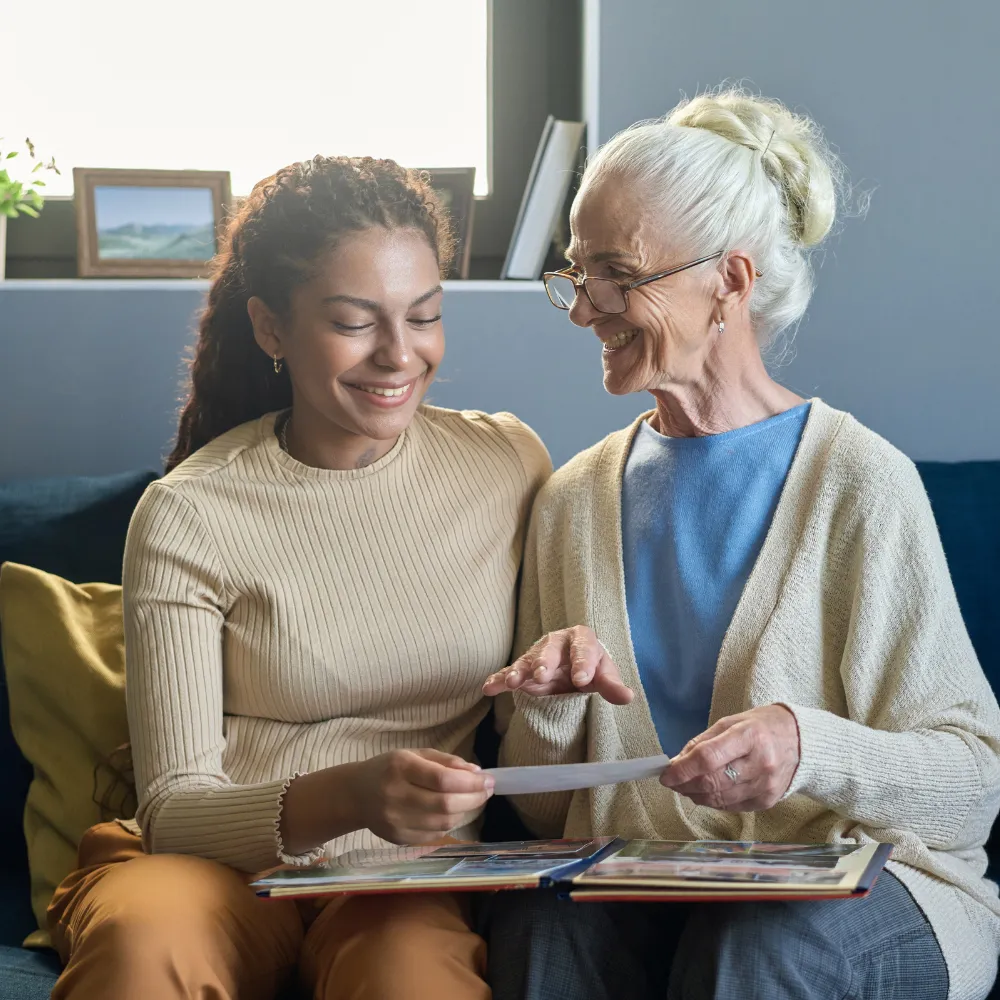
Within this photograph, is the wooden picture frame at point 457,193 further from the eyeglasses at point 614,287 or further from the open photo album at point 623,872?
the open photo album at point 623,872

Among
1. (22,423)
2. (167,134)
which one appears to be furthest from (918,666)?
(167,134)

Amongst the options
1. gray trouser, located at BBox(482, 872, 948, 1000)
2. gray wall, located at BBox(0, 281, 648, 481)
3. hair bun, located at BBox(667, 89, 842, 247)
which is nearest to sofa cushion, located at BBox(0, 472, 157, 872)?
gray wall, located at BBox(0, 281, 648, 481)

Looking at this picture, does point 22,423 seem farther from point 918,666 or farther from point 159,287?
point 918,666

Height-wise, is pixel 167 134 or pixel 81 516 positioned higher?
pixel 167 134

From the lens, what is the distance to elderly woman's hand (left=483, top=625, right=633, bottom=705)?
53.3 inches

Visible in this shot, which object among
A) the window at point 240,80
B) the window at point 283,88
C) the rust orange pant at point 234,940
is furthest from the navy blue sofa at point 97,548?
the window at point 240,80

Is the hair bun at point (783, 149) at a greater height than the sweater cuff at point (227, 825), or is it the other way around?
the hair bun at point (783, 149)

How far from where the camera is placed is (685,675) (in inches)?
60.4

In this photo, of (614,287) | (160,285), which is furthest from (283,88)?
(614,287)

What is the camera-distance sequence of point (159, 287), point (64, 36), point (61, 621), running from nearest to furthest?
point (61, 621) → point (159, 287) → point (64, 36)

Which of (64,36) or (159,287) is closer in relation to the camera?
(159,287)

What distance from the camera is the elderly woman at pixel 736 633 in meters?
1.27

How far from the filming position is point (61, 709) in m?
1.83

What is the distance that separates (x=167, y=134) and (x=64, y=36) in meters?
0.27
